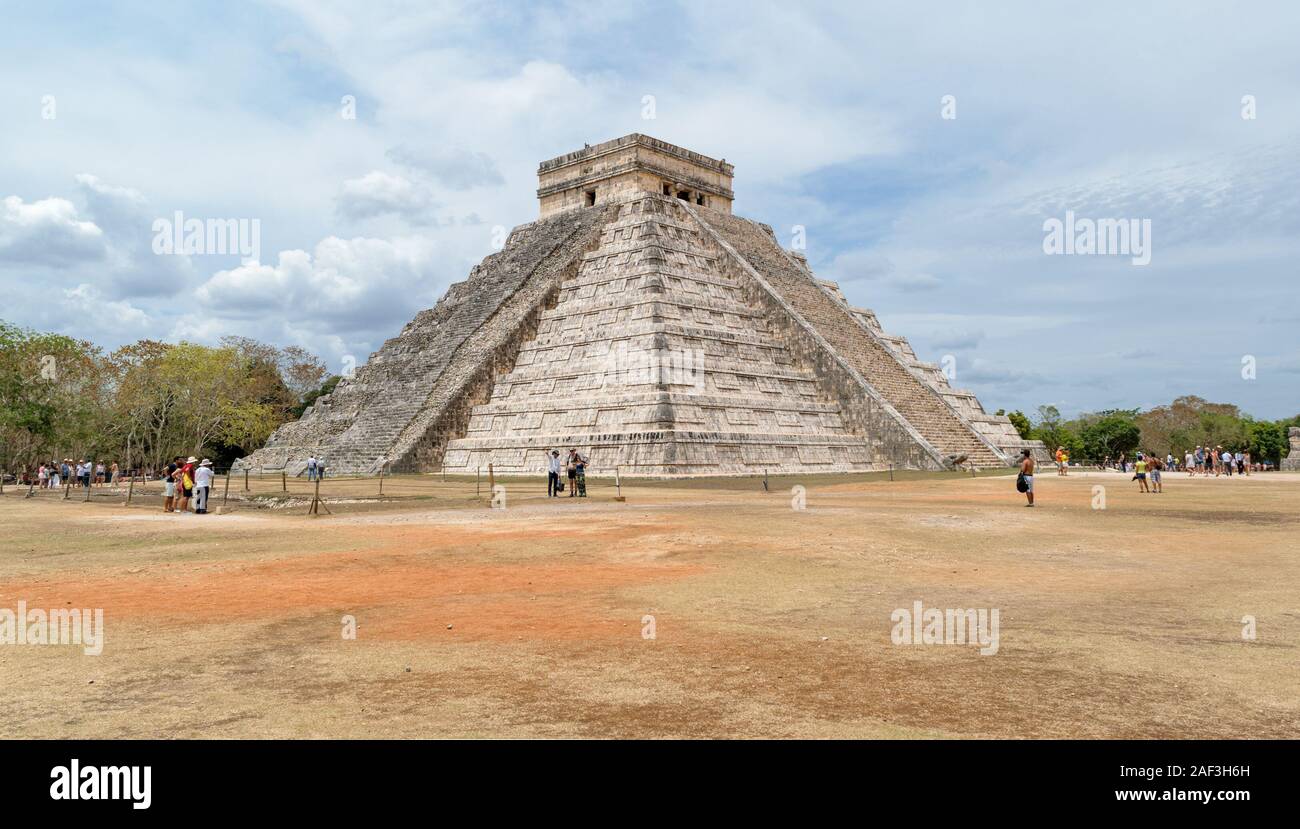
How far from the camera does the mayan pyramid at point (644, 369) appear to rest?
29.6 meters

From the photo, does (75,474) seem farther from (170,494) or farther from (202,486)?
(202,486)

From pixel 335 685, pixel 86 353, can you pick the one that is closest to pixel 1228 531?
pixel 335 685

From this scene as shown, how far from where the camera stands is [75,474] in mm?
40469

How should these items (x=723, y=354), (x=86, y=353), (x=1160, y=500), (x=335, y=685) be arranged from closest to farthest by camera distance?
1. (x=335, y=685)
2. (x=1160, y=500)
3. (x=723, y=354)
4. (x=86, y=353)

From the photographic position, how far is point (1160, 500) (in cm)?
2011

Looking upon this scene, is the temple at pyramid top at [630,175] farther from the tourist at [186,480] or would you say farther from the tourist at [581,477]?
the tourist at [186,480]

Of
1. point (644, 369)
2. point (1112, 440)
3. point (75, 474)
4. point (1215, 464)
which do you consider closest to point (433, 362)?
point (644, 369)

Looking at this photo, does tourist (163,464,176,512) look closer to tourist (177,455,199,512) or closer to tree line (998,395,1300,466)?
tourist (177,455,199,512)

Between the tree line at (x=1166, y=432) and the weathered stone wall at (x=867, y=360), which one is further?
the tree line at (x=1166, y=432)

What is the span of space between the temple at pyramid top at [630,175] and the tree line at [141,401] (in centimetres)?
2264

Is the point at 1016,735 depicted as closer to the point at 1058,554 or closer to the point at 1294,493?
the point at 1058,554

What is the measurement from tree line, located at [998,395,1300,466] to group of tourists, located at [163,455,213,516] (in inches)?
2099

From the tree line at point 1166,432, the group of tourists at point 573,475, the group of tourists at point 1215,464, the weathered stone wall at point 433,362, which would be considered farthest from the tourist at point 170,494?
the tree line at point 1166,432
